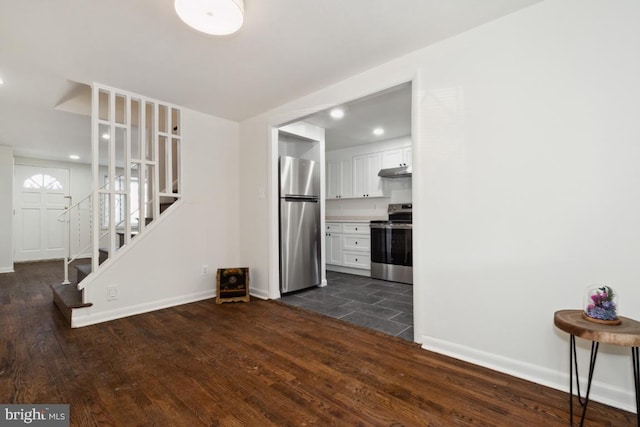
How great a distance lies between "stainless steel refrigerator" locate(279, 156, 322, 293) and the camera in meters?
3.79

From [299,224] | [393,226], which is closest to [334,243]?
[393,226]

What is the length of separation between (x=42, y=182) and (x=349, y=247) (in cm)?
723

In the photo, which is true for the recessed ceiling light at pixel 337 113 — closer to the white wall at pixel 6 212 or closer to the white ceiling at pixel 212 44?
the white ceiling at pixel 212 44

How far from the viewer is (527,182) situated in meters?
1.82

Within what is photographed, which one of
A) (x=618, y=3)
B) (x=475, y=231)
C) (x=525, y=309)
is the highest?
(x=618, y=3)

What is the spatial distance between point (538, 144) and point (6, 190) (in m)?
8.13

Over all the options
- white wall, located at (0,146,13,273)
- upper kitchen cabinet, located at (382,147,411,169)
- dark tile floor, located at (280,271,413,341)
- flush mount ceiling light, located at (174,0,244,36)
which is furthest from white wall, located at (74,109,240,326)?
white wall, located at (0,146,13,273)

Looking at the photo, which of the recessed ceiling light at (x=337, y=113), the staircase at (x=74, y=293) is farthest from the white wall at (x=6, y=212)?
the recessed ceiling light at (x=337, y=113)

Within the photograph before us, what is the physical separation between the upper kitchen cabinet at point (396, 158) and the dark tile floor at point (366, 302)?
2023 mm

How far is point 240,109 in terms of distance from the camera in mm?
3600

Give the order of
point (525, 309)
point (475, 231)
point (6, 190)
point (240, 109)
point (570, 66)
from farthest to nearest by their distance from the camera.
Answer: point (6, 190), point (240, 109), point (475, 231), point (525, 309), point (570, 66)

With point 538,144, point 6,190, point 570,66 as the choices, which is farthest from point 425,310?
point 6,190

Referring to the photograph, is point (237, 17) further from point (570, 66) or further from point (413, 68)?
point (570, 66)

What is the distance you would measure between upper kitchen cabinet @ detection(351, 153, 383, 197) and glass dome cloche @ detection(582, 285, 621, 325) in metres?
3.86
